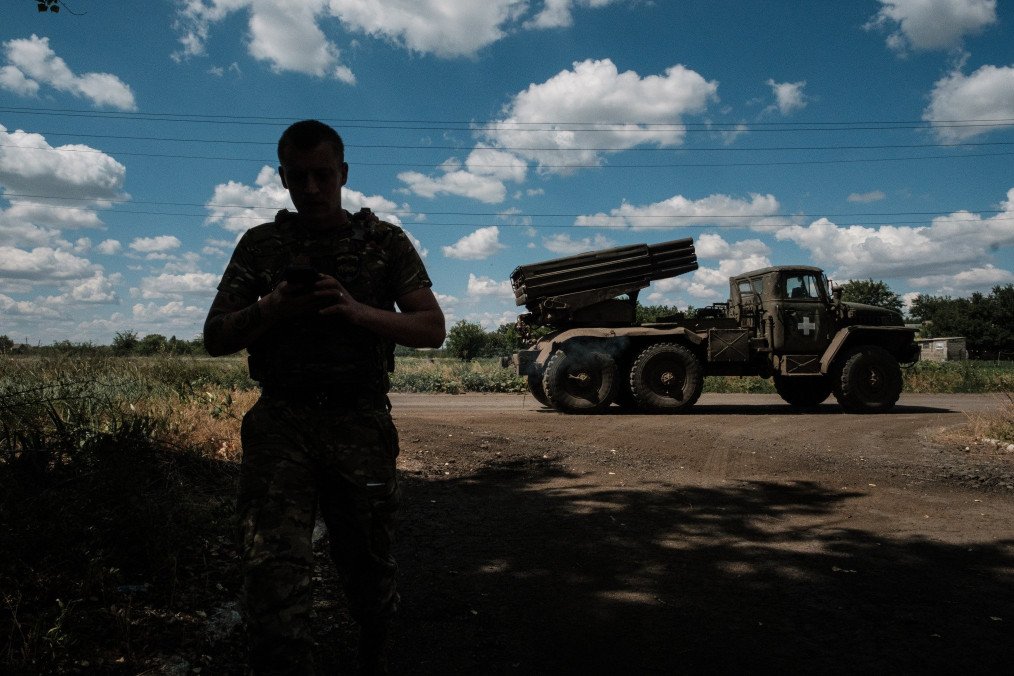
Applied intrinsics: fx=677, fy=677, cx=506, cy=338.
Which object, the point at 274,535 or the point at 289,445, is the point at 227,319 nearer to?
the point at 289,445

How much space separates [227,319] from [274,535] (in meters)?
0.67

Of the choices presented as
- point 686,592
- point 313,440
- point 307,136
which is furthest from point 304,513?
point 686,592

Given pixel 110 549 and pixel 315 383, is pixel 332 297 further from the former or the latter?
pixel 110 549

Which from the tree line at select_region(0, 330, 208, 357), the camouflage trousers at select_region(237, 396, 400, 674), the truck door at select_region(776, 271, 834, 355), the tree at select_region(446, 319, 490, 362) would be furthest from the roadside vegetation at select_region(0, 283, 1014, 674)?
the tree at select_region(446, 319, 490, 362)

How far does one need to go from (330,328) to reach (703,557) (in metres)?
2.94

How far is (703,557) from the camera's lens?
13.4 feet

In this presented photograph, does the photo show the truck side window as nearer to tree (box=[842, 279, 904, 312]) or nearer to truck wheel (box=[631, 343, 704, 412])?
truck wheel (box=[631, 343, 704, 412])

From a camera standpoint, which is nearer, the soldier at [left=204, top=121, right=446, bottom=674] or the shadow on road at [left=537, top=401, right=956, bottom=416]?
the soldier at [left=204, top=121, right=446, bottom=674]

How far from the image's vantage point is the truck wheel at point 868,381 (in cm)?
1179

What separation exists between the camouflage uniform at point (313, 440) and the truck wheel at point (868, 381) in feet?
37.3

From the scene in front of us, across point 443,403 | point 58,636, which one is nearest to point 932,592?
point 58,636

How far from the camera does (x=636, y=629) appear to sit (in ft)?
9.95

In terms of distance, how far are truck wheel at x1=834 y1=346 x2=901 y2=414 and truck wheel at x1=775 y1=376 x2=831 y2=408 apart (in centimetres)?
117

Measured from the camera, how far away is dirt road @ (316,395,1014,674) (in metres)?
2.84
